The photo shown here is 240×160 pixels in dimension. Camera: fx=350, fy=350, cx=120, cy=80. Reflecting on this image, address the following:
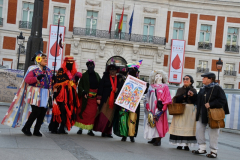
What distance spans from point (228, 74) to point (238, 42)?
2.90m

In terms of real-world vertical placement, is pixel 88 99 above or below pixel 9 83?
above

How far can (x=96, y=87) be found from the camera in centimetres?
826

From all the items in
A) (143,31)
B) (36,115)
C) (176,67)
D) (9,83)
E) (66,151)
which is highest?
(143,31)

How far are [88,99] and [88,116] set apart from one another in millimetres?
400

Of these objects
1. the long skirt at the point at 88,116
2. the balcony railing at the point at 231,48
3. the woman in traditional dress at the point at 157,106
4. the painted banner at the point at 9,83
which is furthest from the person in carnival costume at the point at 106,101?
the balcony railing at the point at 231,48

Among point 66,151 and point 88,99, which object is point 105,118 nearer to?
point 88,99

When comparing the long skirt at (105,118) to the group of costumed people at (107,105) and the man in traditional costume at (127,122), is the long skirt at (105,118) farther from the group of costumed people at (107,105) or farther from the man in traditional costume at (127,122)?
the man in traditional costume at (127,122)

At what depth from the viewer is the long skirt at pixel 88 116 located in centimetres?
808

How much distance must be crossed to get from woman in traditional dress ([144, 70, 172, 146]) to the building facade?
19408 mm

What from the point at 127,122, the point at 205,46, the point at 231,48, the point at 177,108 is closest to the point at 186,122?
the point at 177,108

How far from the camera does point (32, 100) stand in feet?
22.7

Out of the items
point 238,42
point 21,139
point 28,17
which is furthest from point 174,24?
point 21,139

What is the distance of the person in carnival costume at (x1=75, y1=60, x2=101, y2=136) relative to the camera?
808 centimetres

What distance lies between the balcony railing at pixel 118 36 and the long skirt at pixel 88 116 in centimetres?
2044
